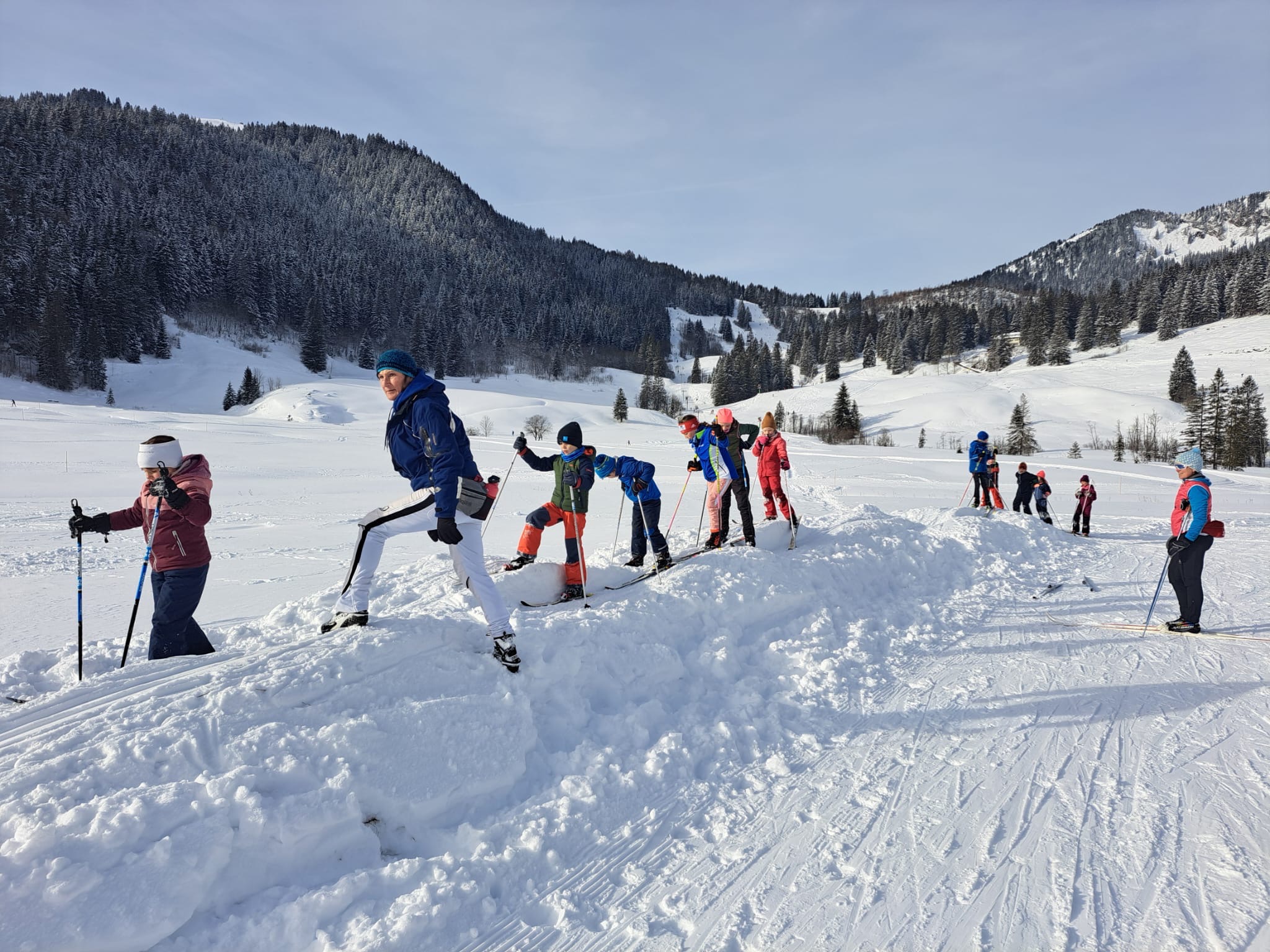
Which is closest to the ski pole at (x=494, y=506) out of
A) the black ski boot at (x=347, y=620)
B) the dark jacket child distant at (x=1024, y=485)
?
the black ski boot at (x=347, y=620)

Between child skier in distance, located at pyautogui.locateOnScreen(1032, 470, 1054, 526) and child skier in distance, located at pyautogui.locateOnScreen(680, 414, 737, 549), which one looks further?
child skier in distance, located at pyautogui.locateOnScreen(1032, 470, 1054, 526)

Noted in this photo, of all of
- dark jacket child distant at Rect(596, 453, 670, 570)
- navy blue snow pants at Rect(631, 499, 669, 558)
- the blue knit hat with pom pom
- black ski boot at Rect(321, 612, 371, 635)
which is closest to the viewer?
the blue knit hat with pom pom

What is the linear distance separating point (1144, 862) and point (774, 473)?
6.84 metres

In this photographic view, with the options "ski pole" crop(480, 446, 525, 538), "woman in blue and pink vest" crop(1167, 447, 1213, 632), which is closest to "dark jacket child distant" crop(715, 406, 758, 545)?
"ski pole" crop(480, 446, 525, 538)

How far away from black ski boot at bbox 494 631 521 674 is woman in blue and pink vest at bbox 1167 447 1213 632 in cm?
703

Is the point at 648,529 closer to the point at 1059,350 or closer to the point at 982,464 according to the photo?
the point at 982,464

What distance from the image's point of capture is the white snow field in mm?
2498

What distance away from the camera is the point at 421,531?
402 cm

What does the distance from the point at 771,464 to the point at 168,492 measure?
7629 millimetres

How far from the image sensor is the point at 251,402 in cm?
5556

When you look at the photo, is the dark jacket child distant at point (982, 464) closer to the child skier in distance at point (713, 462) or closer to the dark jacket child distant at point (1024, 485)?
the dark jacket child distant at point (1024, 485)

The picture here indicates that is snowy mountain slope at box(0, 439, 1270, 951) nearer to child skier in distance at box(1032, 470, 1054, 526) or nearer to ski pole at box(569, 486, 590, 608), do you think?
ski pole at box(569, 486, 590, 608)

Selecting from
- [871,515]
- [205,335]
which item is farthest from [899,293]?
[871,515]

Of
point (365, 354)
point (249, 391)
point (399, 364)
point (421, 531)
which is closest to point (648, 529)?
A: point (421, 531)
